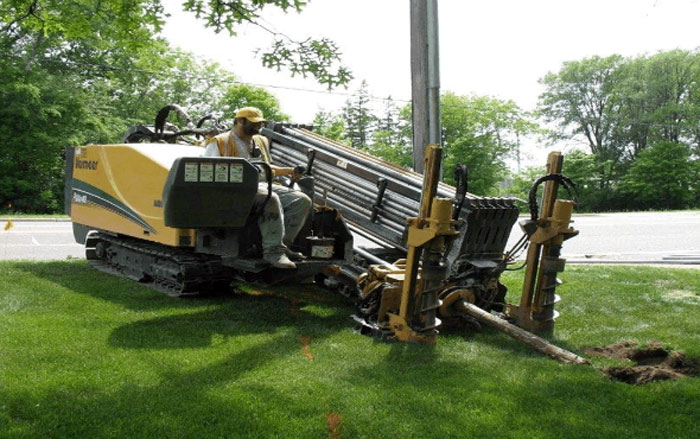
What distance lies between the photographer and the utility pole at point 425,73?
35.6 ft

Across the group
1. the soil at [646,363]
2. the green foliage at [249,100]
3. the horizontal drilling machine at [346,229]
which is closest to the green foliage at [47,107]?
the green foliage at [249,100]

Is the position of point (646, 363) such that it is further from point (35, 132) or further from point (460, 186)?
point (35, 132)

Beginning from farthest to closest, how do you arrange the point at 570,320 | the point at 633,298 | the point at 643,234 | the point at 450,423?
the point at 643,234 → the point at 633,298 → the point at 570,320 → the point at 450,423

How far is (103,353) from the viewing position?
668 cm

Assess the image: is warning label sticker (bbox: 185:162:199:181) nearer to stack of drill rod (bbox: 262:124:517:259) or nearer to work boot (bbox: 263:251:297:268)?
work boot (bbox: 263:251:297:268)

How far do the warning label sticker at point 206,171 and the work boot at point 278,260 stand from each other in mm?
1012

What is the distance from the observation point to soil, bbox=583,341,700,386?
6.43m

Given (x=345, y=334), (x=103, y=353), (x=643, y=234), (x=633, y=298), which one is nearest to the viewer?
(x=103, y=353)

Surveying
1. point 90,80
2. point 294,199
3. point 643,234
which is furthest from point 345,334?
point 90,80

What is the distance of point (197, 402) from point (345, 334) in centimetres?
258

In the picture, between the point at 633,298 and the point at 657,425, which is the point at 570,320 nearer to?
the point at 633,298

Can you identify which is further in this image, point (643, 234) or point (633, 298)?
point (643, 234)

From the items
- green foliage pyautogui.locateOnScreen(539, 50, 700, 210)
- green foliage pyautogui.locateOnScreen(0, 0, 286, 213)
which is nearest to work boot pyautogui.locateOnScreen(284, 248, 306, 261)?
green foliage pyautogui.locateOnScreen(0, 0, 286, 213)

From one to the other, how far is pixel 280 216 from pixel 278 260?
47cm
